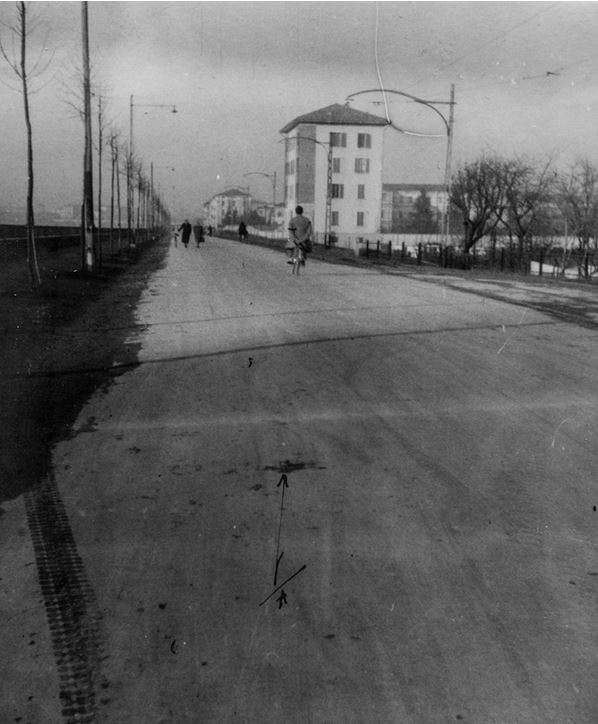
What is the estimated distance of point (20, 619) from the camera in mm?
3285

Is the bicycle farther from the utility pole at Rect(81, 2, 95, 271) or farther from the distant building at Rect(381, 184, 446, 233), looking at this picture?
the distant building at Rect(381, 184, 446, 233)

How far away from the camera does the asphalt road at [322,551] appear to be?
112 inches

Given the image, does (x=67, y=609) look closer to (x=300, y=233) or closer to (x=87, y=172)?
(x=300, y=233)

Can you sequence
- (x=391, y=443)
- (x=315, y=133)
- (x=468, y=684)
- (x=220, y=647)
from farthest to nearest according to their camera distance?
(x=315, y=133) < (x=391, y=443) < (x=220, y=647) < (x=468, y=684)

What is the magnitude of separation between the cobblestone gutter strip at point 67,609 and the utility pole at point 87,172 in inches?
686

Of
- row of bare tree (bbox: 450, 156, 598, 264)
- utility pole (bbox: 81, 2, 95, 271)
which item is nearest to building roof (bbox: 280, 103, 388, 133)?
row of bare tree (bbox: 450, 156, 598, 264)

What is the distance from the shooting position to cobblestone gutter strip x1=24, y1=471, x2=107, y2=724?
2816 mm

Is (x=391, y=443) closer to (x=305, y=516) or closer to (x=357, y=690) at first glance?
(x=305, y=516)

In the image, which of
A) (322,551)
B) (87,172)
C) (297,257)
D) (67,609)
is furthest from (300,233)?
(67,609)

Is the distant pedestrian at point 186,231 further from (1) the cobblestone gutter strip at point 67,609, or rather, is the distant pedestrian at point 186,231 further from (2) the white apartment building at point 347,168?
(1) the cobblestone gutter strip at point 67,609

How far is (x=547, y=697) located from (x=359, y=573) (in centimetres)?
111

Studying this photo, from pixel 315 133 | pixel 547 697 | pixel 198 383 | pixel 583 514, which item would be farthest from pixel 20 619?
pixel 315 133

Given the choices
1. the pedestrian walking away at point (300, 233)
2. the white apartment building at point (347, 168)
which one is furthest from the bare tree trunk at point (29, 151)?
the white apartment building at point (347, 168)

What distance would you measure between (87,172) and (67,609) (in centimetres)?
1973
